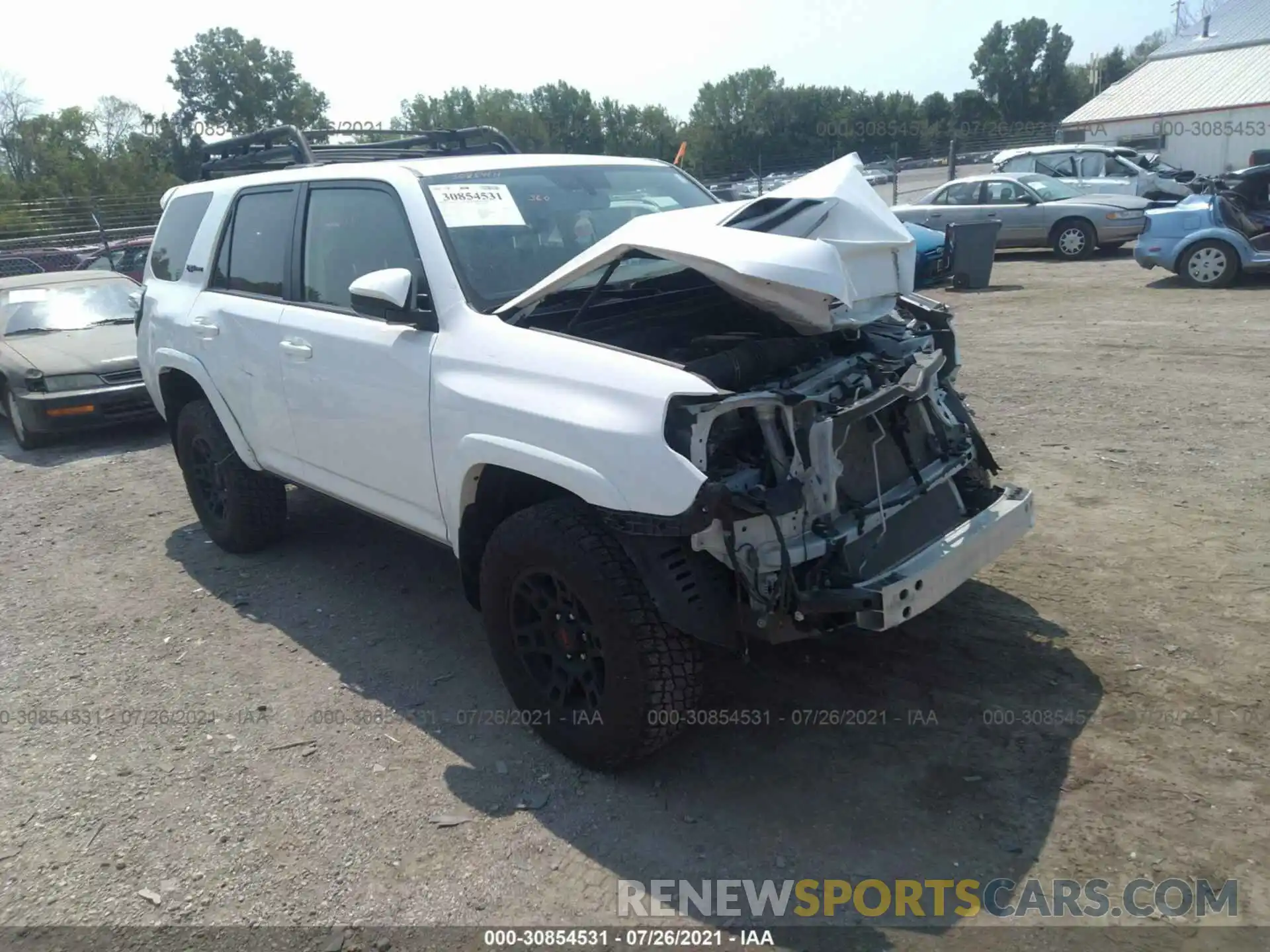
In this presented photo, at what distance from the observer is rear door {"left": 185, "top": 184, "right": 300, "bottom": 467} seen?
15.4ft

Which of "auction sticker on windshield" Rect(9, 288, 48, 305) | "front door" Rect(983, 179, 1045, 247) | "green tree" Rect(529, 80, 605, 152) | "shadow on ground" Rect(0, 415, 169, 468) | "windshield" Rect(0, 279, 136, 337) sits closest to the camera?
"shadow on ground" Rect(0, 415, 169, 468)

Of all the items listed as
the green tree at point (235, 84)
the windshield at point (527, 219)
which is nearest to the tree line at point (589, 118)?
the green tree at point (235, 84)

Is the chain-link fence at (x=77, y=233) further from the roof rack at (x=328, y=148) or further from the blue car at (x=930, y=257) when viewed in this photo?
the blue car at (x=930, y=257)

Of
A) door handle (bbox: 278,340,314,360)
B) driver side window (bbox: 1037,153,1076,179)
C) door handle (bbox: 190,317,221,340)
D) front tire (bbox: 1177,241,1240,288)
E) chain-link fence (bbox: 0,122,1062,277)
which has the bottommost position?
front tire (bbox: 1177,241,1240,288)

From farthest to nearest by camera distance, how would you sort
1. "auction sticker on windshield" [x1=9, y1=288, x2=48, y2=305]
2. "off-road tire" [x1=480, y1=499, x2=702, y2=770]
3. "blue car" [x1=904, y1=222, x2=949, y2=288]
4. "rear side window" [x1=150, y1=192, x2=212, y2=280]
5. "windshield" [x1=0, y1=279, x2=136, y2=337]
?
"blue car" [x1=904, y1=222, x2=949, y2=288], "auction sticker on windshield" [x1=9, y1=288, x2=48, y2=305], "windshield" [x1=0, y1=279, x2=136, y2=337], "rear side window" [x1=150, y1=192, x2=212, y2=280], "off-road tire" [x1=480, y1=499, x2=702, y2=770]

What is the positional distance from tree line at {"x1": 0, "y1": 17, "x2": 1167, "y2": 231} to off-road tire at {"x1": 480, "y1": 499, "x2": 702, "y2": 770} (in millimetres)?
23627

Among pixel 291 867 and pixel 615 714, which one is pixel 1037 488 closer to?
pixel 615 714

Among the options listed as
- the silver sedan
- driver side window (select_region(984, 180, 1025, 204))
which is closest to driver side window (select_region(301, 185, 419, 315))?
the silver sedan

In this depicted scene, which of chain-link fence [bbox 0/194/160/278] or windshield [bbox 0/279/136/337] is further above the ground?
chain-link fence [bbox 0/194/160/278]

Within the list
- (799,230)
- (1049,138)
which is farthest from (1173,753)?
(1049,138)

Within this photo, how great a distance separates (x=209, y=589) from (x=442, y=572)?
1.34 meters

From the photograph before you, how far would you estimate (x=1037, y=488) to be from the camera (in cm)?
561

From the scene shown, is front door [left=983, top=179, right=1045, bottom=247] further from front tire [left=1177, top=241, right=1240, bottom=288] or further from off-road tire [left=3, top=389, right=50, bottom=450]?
off-road tire [left=3, top=389, right=50, bottom=450]

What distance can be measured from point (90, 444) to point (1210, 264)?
42.6 ft
